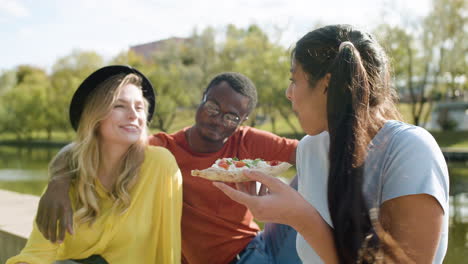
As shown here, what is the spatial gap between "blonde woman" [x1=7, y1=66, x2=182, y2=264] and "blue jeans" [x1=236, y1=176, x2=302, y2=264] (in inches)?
17.9

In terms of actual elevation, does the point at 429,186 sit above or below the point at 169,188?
above

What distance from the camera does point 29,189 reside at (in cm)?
1245

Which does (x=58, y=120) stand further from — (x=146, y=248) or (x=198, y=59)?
(x=146, y=248)

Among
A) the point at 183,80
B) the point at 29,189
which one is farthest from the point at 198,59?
the point at 29,189

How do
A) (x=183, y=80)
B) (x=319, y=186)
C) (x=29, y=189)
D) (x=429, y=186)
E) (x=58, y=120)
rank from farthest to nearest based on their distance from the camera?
(x=58, y=120) → (x=183, y=80) → (x=29, y=189) → (x=319, y=186) → (x=429, y=186)

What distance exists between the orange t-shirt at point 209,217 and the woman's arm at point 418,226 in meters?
1.33

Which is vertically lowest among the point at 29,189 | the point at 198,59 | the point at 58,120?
the point at 58,120

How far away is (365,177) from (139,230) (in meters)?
1.33

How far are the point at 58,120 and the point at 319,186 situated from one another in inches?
1313

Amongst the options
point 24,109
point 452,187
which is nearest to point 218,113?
point 452,187

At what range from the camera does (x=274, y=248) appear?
2.59 meters

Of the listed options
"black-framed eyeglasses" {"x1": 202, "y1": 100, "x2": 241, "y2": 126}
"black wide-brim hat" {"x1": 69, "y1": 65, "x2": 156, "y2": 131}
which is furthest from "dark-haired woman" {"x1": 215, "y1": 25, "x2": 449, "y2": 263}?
"black wide-brim hat" {"x1": 69, "y1": 65, "x2": 156, "y2": 131}

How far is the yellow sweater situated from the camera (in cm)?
228

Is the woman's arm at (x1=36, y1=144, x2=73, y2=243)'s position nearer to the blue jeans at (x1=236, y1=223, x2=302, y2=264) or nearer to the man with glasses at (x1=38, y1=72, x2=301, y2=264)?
the man with glasses at (x1=38, y1=72, x2=301, y2=264)
